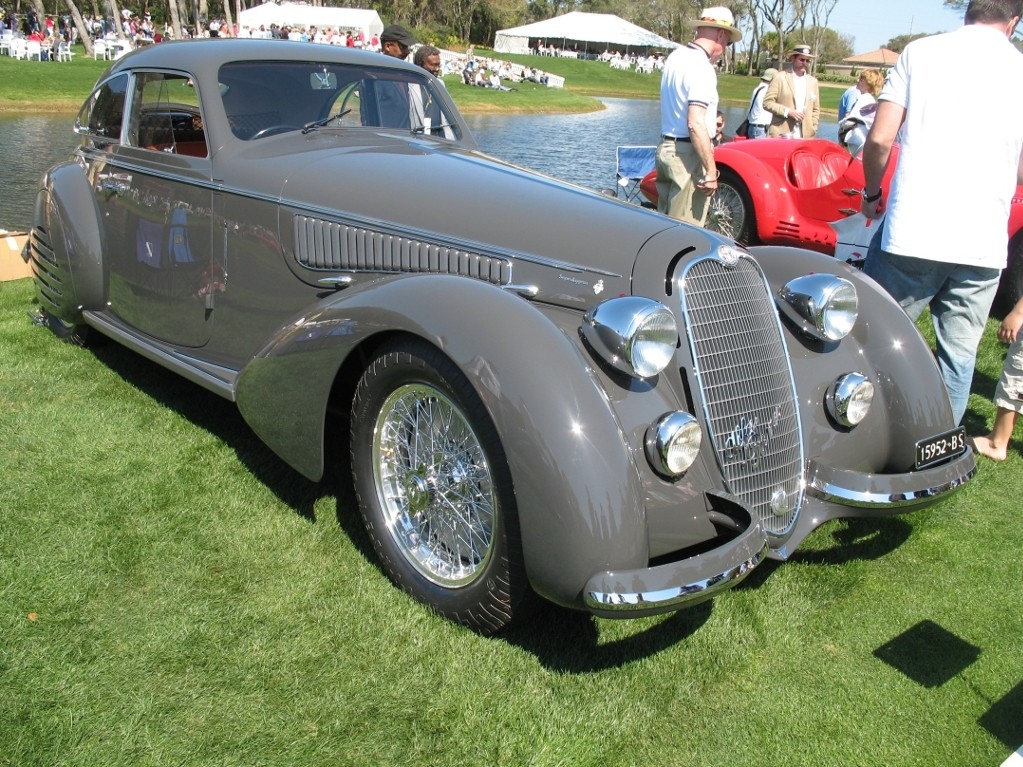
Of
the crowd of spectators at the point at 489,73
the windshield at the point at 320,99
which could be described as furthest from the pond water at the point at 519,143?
the crowd of spectators at the point at 489,73

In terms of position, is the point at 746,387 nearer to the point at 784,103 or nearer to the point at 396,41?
the point at 396,41

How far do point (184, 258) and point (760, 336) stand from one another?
2.69 meters

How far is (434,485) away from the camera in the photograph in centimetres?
281

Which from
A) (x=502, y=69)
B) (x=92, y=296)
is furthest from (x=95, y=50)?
(x=92, y=296)

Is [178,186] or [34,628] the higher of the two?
[178,186]

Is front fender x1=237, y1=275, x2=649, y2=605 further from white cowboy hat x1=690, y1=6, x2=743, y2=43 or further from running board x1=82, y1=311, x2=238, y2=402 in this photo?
white cowboy hat x1=690, y1=6, x2=743, y2=43

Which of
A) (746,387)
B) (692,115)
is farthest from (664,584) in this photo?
(692,115)

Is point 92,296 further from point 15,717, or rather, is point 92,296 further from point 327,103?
point 15,717

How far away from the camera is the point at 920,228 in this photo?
3740 millimetres

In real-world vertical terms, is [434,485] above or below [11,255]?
above

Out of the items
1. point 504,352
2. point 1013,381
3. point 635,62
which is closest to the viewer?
point 504,352

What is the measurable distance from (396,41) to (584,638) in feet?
19.2

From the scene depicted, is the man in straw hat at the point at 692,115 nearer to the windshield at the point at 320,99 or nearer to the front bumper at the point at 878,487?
the windshield at the point at 320,99

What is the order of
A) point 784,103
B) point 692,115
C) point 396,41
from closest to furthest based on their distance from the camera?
point 692,115 → point 396,41 → point 784,103
